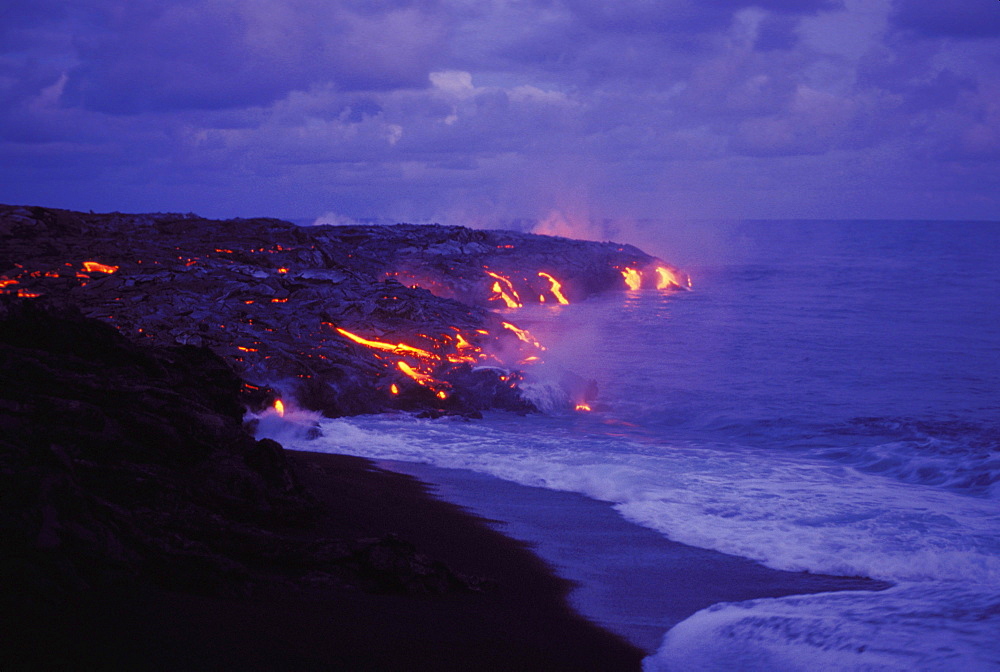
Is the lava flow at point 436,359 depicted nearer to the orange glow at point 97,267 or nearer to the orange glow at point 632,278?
the orange glow at point 97,267

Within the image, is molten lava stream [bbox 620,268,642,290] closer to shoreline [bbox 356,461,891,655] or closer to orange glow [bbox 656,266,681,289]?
orange glow [bbox 656,266,681,289]

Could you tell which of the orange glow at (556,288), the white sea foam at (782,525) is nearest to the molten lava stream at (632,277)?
the orange glow at (556,288)

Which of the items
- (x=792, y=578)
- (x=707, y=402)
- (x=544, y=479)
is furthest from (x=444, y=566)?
(x=707, y=402)

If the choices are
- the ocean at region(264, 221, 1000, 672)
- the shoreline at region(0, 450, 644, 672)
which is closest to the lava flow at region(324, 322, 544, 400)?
the ocean at region(264, 221, 1000, 672)

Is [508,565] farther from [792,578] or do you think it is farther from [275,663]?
[275,663]

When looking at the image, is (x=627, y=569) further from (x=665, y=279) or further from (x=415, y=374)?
(x=665, y=279)

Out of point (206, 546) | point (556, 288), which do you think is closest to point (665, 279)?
point (556, 288)
